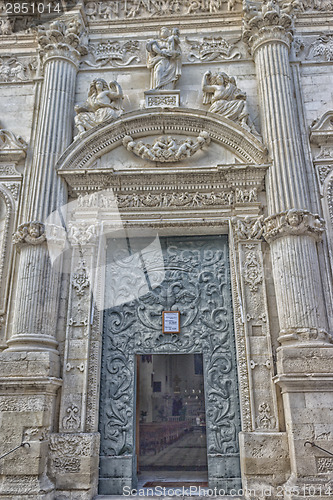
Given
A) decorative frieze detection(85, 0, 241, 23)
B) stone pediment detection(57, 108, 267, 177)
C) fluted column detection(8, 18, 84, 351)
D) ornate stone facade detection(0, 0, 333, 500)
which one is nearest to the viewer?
ornate stone facade detection(0, 0, 333, 500)

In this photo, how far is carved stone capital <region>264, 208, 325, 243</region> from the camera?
6691 millimetres

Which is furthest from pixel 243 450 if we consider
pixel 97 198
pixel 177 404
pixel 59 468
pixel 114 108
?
pixel 177 404

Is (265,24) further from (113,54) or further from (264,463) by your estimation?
(264,463)

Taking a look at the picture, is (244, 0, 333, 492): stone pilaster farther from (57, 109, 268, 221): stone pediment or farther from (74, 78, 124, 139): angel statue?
(74, 78, 124, 139): angel statue

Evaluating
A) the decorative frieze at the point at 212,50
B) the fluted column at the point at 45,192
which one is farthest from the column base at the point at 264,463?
the decorative frieze at the point at 212,50

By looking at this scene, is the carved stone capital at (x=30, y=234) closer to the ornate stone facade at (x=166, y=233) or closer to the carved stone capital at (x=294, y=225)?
the ornate stone facade at (x=166, y=233)

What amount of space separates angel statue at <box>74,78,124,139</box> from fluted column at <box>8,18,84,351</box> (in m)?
0.28

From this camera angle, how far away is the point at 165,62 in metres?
8.28

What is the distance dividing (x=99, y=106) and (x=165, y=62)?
1.59m

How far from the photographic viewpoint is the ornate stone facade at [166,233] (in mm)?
6039

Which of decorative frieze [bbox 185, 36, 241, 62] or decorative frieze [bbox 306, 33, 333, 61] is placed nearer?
decorative frieze [bbox 306, 33, 333, 61]

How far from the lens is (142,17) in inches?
352

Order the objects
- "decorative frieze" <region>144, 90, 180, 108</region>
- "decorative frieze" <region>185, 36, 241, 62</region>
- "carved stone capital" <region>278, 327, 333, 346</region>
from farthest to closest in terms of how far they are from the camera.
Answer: "decorative frieze" <region>185, 36, 241, 62</region> < "decorative frieze" <region>144, 90, 180, 108</region> < "carved stone capital" <region>278, 327, 333, 346</region>

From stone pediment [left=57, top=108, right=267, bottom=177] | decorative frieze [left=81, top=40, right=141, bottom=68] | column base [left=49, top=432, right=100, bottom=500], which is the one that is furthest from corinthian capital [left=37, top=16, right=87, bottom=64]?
column base [left=49, top=432, right=100, bottom=500]
